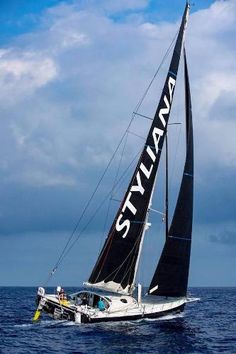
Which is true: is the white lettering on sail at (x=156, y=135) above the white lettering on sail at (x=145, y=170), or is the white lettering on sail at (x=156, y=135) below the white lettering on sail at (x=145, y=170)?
above

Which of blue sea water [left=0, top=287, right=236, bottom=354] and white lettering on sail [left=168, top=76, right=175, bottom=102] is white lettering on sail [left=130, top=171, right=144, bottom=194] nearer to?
white lettering on sail [left=168, top=76, right=175, bottom=102]

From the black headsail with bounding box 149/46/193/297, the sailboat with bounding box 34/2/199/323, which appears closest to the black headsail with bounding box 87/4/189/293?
the sailboat with bounding box 34/2/199/323

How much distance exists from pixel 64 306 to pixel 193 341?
8534mm

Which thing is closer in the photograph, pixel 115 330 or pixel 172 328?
pixel 115 330

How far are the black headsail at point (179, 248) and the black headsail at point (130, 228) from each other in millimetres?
1912

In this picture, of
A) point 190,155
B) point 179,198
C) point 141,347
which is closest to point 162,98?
point 190,155

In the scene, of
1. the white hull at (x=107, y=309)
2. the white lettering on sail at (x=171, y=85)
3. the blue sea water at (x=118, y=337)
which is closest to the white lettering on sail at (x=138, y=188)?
the white lettering on sail at (x=171, y=85)

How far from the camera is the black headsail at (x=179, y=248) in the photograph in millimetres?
40781

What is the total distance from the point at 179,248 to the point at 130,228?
3.91m

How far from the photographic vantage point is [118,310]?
3775 cm

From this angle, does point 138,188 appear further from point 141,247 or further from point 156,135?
point 141,247

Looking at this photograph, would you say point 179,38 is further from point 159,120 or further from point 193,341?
point 193,341

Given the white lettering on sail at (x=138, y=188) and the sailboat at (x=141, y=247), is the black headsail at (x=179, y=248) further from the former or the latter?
the white lettering on sail at (x=138, y=188)

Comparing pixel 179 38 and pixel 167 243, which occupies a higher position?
pixel 179 38
